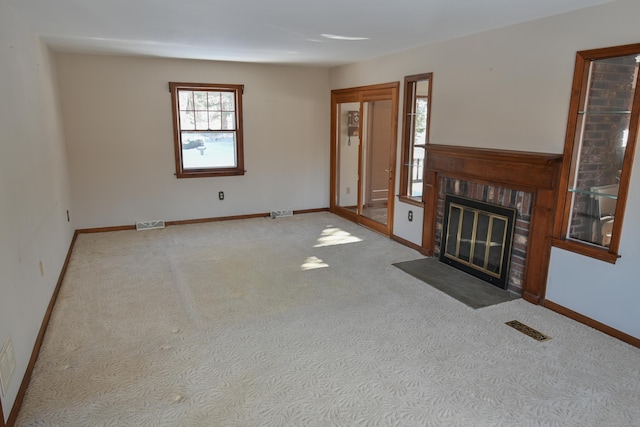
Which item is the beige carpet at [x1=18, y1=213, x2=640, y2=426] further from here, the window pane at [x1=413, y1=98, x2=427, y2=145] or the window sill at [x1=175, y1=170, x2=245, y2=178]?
the window sill at [x1=175, y1=170, x2=245, y2=178]

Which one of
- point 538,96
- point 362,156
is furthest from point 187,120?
point 538,96

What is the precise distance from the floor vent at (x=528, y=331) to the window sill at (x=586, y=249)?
68 centimetres

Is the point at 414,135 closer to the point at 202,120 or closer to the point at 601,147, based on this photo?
the point at 601,147

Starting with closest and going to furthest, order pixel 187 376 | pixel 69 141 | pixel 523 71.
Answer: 1. pixel 187 376
2. pixel 523 71
3. pixel 69 141

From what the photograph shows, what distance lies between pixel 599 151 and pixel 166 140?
5.06 meters

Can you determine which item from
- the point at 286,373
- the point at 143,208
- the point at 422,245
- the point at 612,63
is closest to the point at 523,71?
the point at 612,63

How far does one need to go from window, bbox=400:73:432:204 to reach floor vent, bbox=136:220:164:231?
3.42m

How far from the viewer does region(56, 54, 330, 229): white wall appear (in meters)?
5.41

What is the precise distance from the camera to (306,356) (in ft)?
8.95

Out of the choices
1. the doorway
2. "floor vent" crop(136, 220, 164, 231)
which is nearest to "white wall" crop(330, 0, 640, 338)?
the doorway

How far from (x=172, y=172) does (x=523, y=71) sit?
4.56 metres

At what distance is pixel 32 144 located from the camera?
129 inches

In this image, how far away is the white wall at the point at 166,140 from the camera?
541 cm

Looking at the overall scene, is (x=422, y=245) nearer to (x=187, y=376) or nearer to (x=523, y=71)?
(x=523, y=71)
